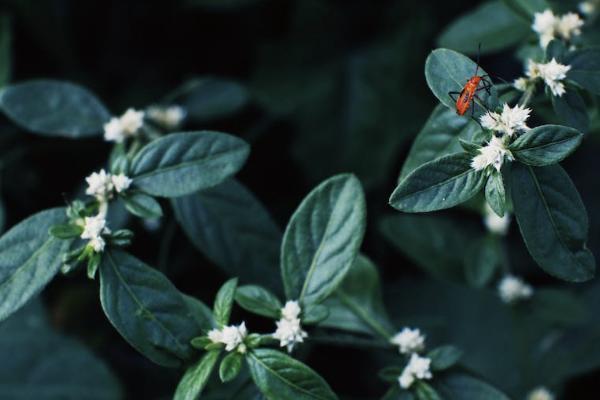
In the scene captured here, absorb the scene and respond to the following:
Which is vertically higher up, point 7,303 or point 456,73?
point 456,73

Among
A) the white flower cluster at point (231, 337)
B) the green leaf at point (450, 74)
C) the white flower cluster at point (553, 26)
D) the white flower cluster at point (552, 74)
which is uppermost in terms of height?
the white flower cluster at point (553, 26)

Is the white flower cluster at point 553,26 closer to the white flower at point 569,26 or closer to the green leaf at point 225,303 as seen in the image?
the white flower at point 569,26

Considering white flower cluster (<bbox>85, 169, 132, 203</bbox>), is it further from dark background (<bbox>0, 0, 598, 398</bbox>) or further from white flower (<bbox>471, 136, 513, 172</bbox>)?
dark background (<bbox>0, 0, 598, 398</bbox>)

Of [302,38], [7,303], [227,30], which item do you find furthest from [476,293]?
[7,303]

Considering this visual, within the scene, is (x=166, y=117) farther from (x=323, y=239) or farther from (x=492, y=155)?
(x=492, y=155)

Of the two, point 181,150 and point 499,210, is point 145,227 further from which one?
point 499,210

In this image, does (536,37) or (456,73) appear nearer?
(456,73)

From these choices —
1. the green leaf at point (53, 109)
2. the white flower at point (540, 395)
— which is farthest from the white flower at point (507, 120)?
the green leaf at point (53, 109)
